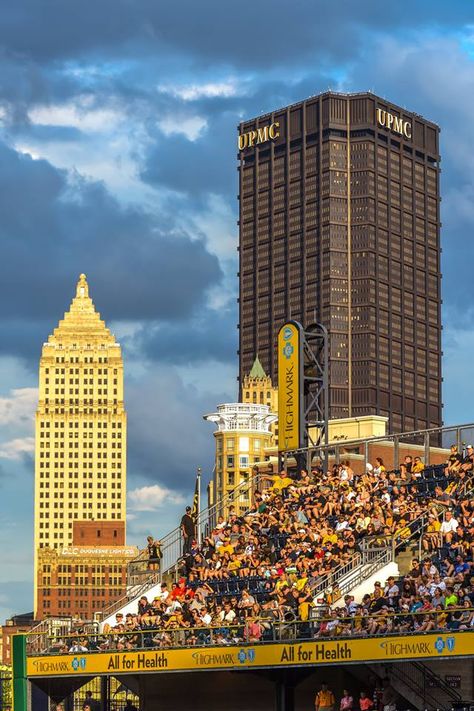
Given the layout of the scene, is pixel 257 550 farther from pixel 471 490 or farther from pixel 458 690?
pixel 458 690

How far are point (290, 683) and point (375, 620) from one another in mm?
5021

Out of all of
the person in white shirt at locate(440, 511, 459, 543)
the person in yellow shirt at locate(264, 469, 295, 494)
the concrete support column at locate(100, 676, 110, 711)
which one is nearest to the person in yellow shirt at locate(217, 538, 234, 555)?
the person in yellow shirt at locate(264, 469, 295, 494)

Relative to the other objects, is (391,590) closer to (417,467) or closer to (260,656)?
(260,656)

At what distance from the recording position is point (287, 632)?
42906mm

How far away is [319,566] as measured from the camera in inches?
1829

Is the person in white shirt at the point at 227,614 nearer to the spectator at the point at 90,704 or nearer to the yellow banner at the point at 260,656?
the yellow banner at the point at 260,656

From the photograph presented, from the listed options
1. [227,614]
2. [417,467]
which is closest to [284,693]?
[227,614]

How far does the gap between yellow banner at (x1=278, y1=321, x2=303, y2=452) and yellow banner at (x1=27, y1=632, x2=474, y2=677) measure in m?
13.2

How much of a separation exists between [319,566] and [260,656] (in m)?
4.13

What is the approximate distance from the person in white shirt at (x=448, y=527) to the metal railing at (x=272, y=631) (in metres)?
3.37

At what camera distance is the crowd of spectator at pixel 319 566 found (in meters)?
41.1

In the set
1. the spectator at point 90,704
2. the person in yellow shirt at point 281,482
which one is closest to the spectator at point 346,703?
the spectator at point 90,704


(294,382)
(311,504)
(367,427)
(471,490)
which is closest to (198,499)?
(294,382)

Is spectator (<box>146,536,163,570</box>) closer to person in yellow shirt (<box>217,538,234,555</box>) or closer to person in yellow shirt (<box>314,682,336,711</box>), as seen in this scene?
person in yellow shirt (<box>217,538,234,555</box>)
